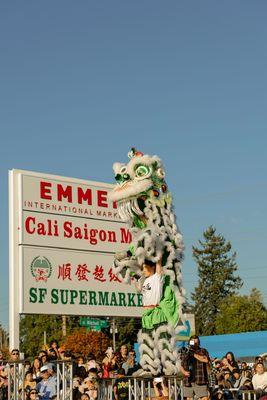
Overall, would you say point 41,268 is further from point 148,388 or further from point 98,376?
point 148,388

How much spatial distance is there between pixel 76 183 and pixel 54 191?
73 centimetres

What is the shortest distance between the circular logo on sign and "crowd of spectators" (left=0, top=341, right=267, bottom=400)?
2.89 m

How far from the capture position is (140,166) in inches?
433

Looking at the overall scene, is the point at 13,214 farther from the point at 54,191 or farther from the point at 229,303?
the point at 229,303

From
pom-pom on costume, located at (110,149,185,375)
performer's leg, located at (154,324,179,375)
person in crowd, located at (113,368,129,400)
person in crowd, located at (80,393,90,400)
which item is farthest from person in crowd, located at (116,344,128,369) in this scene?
performer's leg, located at (154,324,179,375)

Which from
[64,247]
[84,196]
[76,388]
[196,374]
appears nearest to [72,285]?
[64,247]

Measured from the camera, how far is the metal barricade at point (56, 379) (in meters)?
11.8

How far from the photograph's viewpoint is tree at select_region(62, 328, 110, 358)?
44.0 meters

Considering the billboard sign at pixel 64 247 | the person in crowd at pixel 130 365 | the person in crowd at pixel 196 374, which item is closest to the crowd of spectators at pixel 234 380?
the person in crowd at pixel 196 374

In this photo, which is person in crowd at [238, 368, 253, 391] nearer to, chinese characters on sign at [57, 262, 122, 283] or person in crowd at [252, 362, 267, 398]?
person in crowd at [252, 362, 267, 398]

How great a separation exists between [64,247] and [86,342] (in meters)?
28.6

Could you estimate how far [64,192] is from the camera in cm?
1780

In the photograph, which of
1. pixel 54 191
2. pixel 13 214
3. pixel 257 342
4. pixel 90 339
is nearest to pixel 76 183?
pixel 54 191

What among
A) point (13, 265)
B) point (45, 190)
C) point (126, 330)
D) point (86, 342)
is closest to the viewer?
point (13, 265)
